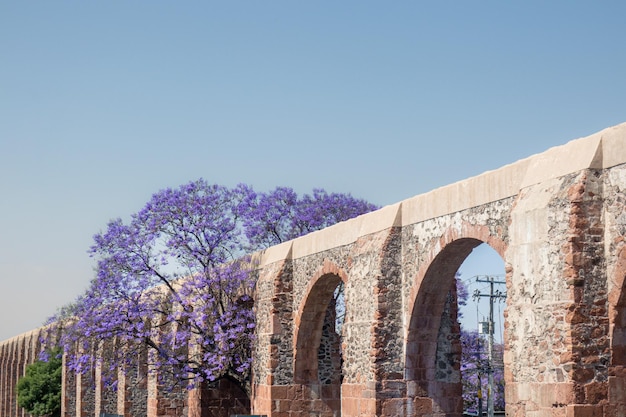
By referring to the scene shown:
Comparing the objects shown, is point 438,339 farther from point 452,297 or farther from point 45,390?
point 45,390

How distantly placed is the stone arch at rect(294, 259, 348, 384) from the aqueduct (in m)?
0.02

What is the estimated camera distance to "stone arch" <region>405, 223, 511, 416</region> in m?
13.2

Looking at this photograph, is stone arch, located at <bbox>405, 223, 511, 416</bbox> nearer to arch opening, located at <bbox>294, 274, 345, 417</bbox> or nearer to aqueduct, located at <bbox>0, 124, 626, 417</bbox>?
aqueduct, located at <bbox>0, 124, 626, 417</bbox>

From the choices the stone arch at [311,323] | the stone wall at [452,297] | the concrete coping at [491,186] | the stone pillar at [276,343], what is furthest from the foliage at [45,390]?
the concrete coping at [491,186]

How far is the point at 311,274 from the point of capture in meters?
17.5

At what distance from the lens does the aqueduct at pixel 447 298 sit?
9703 millimetres

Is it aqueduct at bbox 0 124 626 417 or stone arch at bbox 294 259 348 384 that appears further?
stone arch at bbox 294 259 348 384

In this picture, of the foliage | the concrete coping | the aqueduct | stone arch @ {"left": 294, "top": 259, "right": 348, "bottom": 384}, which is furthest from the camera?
the foliage

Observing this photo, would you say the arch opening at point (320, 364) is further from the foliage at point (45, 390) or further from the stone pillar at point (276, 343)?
the foliage at point (45, 390)

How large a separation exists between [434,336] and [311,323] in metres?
4.40

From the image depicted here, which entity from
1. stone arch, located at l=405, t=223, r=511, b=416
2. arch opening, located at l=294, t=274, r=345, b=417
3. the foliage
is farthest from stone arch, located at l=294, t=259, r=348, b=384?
the foliage

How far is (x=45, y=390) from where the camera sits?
122 ft

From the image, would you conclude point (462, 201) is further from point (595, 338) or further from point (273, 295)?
point (273, 295)

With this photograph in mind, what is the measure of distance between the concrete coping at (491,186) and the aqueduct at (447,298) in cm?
2
